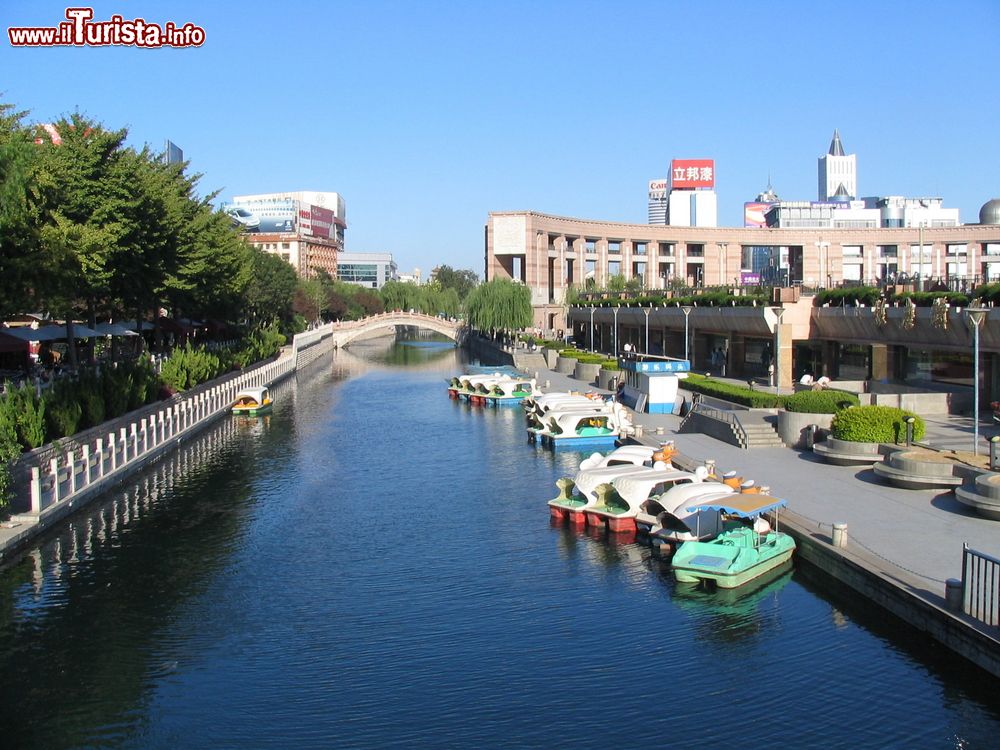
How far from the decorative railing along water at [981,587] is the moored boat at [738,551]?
519cm

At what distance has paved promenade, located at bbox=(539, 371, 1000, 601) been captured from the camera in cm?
1877

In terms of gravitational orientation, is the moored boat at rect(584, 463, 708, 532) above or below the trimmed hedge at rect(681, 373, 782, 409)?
below

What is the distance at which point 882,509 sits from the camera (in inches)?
901

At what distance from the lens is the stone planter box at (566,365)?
66.8m

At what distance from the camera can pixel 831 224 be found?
14088cm

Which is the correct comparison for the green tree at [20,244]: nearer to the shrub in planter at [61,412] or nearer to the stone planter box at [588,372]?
the shrub in planter at [61,412]

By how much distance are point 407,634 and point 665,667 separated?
4824mm

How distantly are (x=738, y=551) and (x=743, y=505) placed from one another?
1616 mm

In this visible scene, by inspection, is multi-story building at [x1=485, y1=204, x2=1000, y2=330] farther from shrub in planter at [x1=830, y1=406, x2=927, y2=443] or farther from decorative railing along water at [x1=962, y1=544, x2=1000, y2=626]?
decorative railing along water at [x1=962, y1=544, x2=1000, y2=626]

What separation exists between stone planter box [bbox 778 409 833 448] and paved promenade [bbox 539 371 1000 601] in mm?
551

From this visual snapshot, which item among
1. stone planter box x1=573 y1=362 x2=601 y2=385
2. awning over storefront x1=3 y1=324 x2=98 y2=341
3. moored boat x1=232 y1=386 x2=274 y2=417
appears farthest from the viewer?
stone planter box x1=573 y1=362 x2=601 y2=385

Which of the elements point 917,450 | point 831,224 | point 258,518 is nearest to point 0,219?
point 258,518

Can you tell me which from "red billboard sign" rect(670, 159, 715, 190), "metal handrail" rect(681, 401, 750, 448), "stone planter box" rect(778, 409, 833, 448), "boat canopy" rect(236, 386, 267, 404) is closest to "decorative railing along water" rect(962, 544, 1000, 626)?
"stone planter box" rect(778, 409, 833, 448)

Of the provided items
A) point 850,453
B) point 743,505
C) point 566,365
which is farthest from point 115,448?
point 566,365
